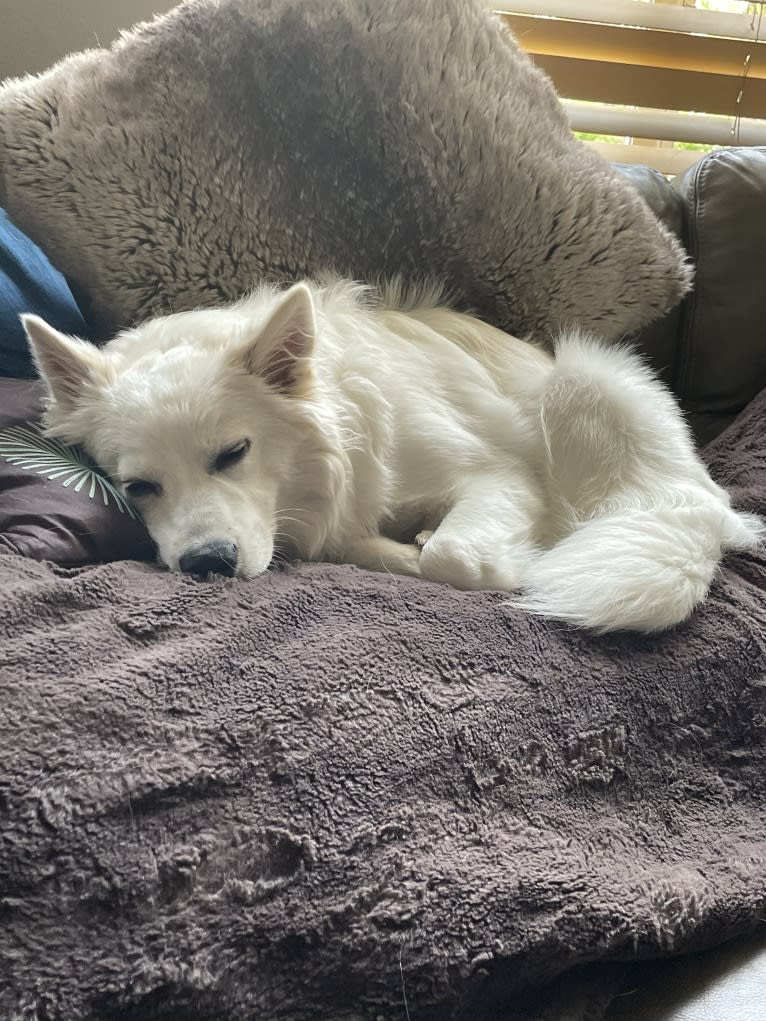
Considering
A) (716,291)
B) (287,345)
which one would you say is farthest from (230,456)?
(716,291)

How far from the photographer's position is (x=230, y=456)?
1442 mm

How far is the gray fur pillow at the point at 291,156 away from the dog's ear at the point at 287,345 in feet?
1.17

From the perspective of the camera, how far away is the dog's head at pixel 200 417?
1.38 metres

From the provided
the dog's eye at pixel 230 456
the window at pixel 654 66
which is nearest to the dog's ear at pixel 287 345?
the dog's eye at pixel 230 456

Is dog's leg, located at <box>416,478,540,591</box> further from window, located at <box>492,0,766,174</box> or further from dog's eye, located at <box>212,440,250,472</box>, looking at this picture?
window, located at <box>492,0,766,174</box>

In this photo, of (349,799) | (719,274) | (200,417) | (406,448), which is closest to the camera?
(349,799)

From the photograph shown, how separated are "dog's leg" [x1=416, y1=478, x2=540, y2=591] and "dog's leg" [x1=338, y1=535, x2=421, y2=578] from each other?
37mm

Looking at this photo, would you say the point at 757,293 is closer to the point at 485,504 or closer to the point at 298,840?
the point at 485,504

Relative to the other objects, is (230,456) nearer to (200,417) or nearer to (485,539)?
(200,417)

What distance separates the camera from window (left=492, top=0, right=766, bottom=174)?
2.68m

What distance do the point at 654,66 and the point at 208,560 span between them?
256 cm

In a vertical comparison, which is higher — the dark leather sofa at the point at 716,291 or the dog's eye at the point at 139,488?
the dark leather sofa at the point at 716,291

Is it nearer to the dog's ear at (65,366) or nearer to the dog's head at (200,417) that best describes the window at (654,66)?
the dog's head at (200,417)

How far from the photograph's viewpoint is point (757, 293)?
2.13 m
